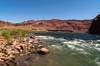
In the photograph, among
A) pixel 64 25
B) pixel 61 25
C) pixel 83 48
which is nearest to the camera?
pixel 83 48

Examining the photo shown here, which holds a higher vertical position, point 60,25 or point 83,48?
point 60,25

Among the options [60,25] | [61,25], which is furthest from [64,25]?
[60,25]

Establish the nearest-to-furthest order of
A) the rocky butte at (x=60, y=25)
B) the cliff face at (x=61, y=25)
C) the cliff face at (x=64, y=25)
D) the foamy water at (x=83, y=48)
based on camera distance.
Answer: the foamy water at (x=83, y=48) < the rocky butte at (x=60, y=25) < the cliff face at (x=61, y=25) < the cliff face at (x=64, y=25)


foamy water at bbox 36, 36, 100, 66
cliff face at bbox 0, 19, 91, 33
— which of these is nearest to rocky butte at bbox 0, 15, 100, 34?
cliff face at bbox 0, 19, 91, 33

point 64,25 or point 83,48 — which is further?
point 64,25

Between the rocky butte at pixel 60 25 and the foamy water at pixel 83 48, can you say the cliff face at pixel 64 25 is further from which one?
the foamy water at pixel 83 48

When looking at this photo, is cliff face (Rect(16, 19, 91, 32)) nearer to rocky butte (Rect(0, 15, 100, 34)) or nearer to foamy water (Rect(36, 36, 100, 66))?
rocky butte (Rect(0, 15, 100, 34))

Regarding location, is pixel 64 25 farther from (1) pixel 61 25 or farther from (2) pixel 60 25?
(2) pixel 60 25

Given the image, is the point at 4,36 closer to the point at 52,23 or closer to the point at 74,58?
the point at 74,58

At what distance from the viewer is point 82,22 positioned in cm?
16175

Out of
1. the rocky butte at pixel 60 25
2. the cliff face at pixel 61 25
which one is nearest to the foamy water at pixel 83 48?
the rocky butte at pixel 60 25

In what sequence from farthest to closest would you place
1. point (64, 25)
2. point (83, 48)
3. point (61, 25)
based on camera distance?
1. point (61, 25)
2. point (64, 25)
3. point (83, 48)

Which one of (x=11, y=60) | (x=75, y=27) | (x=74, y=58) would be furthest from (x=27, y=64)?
(x=75, y=27)

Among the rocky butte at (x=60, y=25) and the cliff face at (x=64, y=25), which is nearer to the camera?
the rocky butte at (x=60, y=25)
